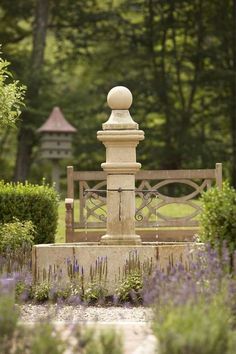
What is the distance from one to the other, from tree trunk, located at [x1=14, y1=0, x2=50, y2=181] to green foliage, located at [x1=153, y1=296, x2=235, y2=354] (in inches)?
972

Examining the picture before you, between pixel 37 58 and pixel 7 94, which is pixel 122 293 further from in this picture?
pixel 37 58

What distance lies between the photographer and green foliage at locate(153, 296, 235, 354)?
549 centimetres

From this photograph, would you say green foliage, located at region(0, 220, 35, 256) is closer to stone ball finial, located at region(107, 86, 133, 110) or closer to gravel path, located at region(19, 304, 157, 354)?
gravel path, located at region(19, 304, 157, 354)

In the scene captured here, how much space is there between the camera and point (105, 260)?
10.9 metres

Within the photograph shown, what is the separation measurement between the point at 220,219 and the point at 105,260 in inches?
93.3

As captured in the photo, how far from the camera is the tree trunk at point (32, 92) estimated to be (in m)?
30.9

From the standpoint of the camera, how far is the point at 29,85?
30.9 meters

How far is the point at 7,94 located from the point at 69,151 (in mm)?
13661

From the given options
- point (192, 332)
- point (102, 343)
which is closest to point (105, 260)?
point (102, 343)

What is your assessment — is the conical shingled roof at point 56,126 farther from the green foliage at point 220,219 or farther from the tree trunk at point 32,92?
the green foliage at point 220,219

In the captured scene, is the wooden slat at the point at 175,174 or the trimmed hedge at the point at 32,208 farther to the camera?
the wooden slat at the point at 175,174

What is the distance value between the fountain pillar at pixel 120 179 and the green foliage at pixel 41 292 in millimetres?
1292

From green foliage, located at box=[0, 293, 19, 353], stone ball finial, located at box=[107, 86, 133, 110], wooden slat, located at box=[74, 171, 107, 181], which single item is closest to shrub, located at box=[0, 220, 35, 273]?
stone ball finial, located at box=[107, 86, 133, 110]

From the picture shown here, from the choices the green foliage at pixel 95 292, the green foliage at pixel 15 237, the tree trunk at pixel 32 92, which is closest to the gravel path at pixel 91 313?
the green foliage at pixel 95 292
